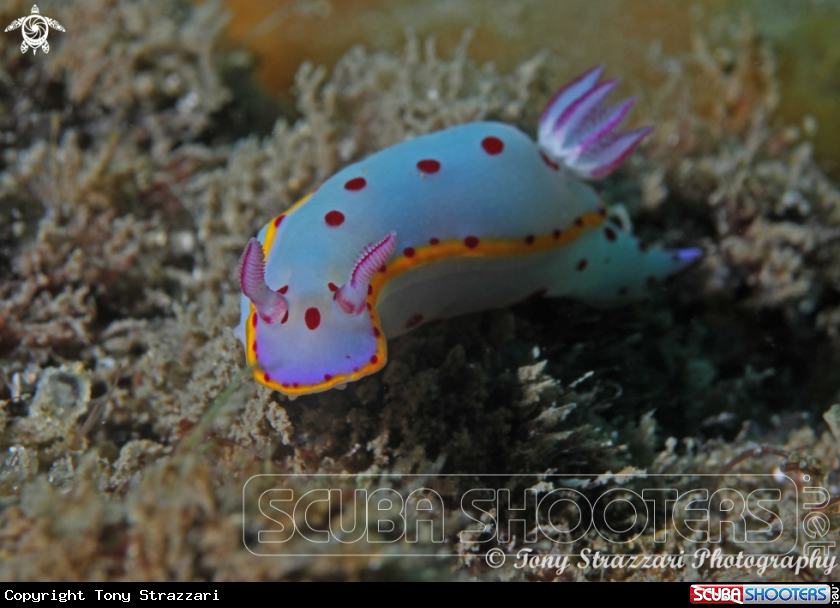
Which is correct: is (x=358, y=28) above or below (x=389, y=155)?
above

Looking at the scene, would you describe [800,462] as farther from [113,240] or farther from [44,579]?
[113,240]

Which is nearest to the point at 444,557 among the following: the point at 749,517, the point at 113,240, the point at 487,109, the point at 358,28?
the point at 749,517

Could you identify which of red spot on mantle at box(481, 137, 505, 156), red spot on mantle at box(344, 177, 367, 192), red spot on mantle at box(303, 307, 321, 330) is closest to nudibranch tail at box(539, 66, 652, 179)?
red spot on mantle at box(481, 137, 505, 156)

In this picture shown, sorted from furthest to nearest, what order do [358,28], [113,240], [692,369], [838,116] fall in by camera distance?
[358,28], [838,116], [692,369], [113,240]

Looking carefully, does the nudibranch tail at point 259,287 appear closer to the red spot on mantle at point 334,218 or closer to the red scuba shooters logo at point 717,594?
the red spot on mantle at point 334,218

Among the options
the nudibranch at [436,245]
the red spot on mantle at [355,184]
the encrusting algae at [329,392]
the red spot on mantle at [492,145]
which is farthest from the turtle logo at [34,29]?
the red spot on mantle at [492,145]
